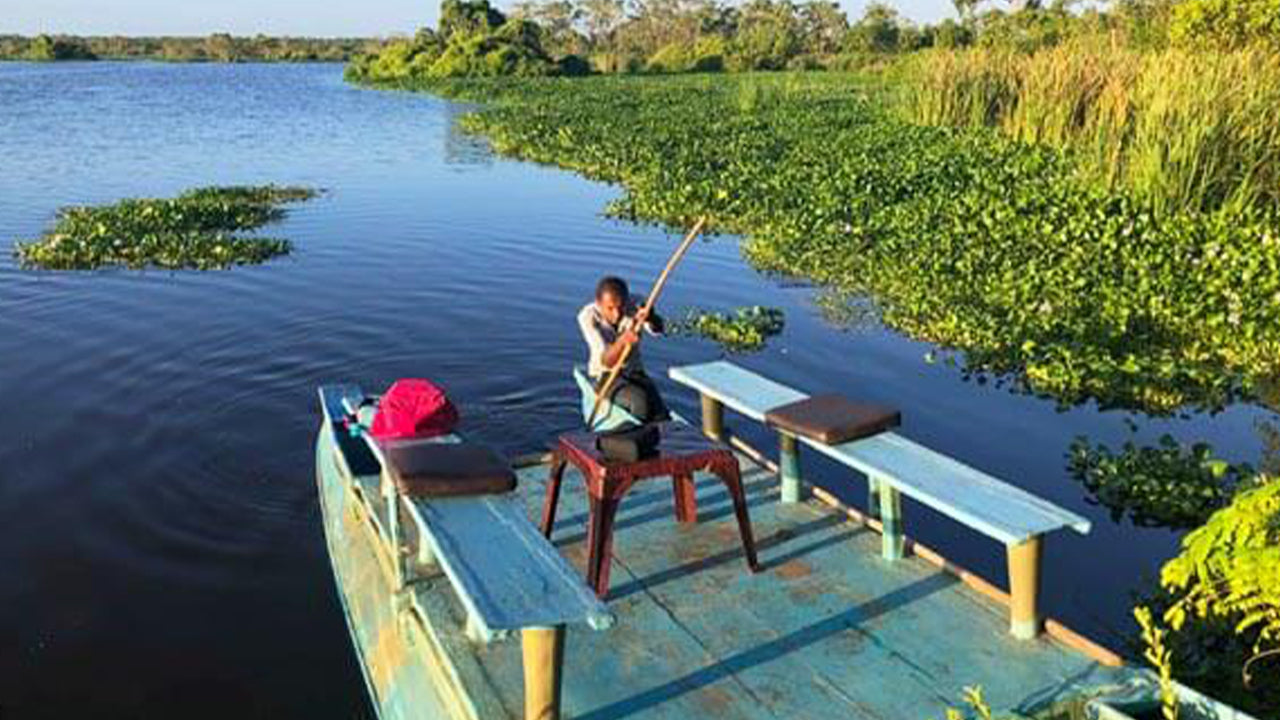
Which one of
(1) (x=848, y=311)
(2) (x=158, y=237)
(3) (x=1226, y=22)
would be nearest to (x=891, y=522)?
(1) (x=848, y=311)

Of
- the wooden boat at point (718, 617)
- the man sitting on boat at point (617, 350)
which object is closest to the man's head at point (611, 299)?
the man sitting on boat at point (617, 350)

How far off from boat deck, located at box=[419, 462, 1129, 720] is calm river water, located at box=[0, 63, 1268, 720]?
5.41ft

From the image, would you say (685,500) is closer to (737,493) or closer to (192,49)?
(737,493)

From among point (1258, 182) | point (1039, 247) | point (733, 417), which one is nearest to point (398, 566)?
point (733, 417)

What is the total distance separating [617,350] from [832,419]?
125 centimetres

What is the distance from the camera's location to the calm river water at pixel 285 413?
613 centimetres

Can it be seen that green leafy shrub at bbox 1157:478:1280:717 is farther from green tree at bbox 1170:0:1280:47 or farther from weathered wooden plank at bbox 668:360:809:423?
green tree at bbox 1170:0:1280:47

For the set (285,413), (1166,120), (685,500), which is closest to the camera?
(685,500)

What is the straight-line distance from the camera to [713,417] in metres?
7.18

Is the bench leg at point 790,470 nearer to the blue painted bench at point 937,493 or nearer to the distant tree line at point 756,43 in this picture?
the blue painted bench at point 937,493

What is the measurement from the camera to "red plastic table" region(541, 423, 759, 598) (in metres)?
5.06

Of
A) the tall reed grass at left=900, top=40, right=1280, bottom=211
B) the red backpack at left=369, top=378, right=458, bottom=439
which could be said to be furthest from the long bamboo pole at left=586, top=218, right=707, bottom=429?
the tall reed grass at left=900, top=40, right=1280, bottom=211

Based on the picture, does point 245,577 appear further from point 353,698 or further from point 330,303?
point 330,303

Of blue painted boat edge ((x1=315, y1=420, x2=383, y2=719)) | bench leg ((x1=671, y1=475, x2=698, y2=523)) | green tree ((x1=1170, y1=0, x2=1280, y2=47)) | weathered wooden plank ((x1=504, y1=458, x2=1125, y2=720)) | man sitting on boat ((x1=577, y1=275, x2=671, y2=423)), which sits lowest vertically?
blue painted boat edge ((x1=315, y1=420, x2=383, y2=719))
